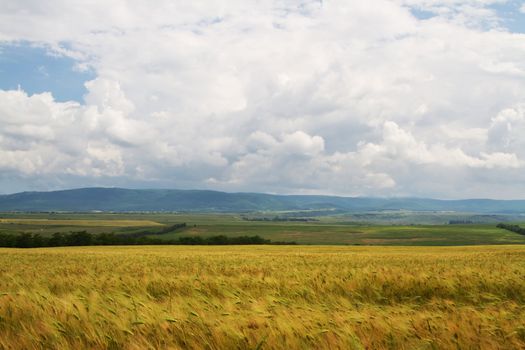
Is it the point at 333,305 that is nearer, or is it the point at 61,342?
the point at 61,342

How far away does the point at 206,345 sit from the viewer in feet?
14.7

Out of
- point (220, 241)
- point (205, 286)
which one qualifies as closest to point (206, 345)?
point (205, 286)

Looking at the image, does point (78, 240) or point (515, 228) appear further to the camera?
point (515, 228)

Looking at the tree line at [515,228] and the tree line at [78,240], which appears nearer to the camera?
the tree line at [78,240]

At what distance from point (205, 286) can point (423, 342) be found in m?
5.93

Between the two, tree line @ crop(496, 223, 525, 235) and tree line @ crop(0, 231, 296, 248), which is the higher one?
tree line @ crop(0, 231, 296, 248)

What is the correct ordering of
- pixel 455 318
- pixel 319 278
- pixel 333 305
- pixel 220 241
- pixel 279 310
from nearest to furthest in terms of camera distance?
pixel 455 318, pixel 279 310, pixel 333 305, pixel 319 278, pixel 220 241

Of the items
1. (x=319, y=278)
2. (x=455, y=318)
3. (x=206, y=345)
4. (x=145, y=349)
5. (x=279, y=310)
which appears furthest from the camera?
(x=319, y=278)

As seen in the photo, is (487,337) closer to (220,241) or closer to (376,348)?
(376,348)

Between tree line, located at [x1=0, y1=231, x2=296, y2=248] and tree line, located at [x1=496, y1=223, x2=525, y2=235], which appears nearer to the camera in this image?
tree line, located at [x1=0, y1=231, x2=296, y2=248]

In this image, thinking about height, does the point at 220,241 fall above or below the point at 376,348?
below

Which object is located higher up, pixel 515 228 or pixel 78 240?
pixel 78 240

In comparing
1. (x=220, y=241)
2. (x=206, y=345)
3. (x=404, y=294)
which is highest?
(x=206, y=345)

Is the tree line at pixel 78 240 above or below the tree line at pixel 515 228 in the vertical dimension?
above
